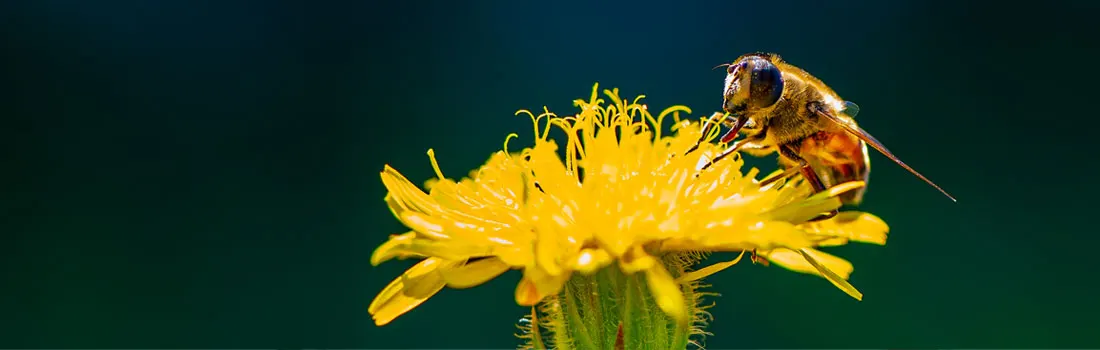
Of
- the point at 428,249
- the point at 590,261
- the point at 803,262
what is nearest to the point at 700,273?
the point at 803,262

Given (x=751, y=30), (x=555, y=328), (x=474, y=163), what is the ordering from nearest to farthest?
(x=555, y=328) → (x=474, y=163) → (x=751, y=30)

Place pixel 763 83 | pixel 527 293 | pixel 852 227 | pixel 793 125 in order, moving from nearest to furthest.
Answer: pixel 527 293, pixel 852 227, pixel 763 83, pixel 793 125

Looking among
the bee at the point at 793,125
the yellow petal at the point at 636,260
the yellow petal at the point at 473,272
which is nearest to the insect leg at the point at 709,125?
the bee at the point at 793,125

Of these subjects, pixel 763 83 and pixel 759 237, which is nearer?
pixel 759 237

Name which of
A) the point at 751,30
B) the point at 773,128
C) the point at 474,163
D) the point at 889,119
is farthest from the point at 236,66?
the point at 773,128

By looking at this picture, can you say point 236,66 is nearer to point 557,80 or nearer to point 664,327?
point 557,80

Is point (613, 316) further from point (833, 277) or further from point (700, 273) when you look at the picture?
point (833, 277)

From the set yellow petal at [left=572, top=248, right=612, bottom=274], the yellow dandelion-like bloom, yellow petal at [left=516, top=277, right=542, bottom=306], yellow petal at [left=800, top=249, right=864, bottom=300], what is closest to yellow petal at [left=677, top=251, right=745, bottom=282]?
the yellow dandelion-like bloom

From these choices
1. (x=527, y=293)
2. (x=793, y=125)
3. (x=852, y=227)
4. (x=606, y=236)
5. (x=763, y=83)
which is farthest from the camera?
(x=793, y=125)
